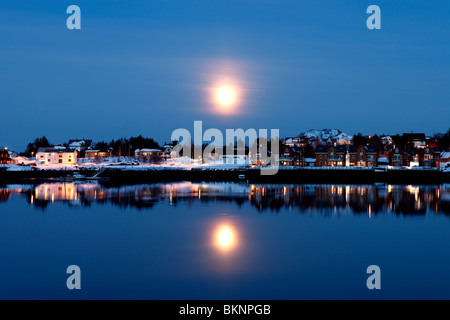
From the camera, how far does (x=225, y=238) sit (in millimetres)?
25953

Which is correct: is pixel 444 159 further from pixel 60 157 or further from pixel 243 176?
pixel 60 157

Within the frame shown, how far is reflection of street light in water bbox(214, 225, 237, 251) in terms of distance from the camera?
23.7 metres

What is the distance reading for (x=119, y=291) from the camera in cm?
1595

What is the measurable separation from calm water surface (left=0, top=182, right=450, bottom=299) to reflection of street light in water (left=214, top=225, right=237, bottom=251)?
6cm

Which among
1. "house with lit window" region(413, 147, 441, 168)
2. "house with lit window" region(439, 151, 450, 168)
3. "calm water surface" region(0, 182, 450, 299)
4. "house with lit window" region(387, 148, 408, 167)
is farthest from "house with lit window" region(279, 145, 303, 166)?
"calm water surface" region(0, 182, 450, 299)

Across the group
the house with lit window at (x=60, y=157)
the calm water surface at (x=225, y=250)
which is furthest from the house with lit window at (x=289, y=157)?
the calm water surface at (x=225, y=250)

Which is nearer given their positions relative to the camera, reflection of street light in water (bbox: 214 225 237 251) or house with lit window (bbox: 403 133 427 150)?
reflection of street light in water (bbox: 214 225 237 251)

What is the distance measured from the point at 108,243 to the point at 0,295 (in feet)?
30.3

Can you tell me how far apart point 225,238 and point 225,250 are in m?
3.19

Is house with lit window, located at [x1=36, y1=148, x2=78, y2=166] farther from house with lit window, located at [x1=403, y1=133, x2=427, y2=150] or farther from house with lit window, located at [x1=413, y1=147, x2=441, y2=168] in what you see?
house with lit window, located at [x1=403, y1=133, x2=427, y2=150]

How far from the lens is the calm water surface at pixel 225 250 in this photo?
16297 millimetres

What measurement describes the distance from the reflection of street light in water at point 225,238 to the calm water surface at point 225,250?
2.2 inches
